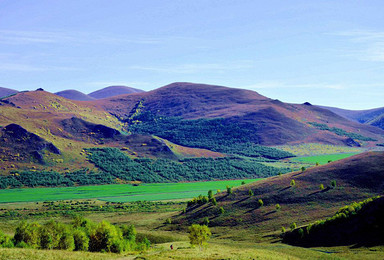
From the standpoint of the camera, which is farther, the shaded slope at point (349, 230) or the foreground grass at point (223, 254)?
the shaded slope at point (349, 230)

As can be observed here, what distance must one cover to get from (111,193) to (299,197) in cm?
6744

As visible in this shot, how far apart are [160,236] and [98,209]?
104 feet

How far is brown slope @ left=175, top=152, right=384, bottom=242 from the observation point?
272ft

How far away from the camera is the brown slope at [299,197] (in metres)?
82.8

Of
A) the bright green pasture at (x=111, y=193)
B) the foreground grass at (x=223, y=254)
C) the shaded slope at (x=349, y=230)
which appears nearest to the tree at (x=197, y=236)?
the foreground grass at (x=223, y=254)

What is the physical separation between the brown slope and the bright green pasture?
108 ft

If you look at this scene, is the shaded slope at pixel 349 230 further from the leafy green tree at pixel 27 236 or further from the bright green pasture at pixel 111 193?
the bright green pasture at pixel 111 193

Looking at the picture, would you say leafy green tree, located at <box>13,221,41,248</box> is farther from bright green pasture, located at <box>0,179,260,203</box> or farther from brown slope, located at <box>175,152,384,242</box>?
bright green pasture, located at <box>0,179,260,203</box>

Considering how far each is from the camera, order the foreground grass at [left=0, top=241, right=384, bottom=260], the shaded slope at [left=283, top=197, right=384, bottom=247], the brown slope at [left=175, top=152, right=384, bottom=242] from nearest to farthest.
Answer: the foreground grass at [left=0, top=241, right=384, bottom=260] < the shaded slope at [left=283, top=197, right=384, bottom=247] < the brown slope at [left=175, top=152, right=384, bottom=242]

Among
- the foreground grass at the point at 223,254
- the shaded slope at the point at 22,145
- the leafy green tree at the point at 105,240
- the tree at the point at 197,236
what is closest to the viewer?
the foreground grass at the point at 223,254

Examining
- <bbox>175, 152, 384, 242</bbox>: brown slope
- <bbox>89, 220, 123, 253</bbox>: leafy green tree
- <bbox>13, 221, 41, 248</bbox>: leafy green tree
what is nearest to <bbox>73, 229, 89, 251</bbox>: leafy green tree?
<bbox>89, 220, 123, 253</bbox>: leafy green tree

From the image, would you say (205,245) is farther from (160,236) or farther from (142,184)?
(142,184)

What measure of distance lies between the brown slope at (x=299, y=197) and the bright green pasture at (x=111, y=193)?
33.0 meters

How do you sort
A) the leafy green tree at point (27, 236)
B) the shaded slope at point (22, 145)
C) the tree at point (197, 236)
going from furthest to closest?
the shaded slope at point (22, 145) < the tree at point (197, 236) < the leafy green tree at point (27, 236)
